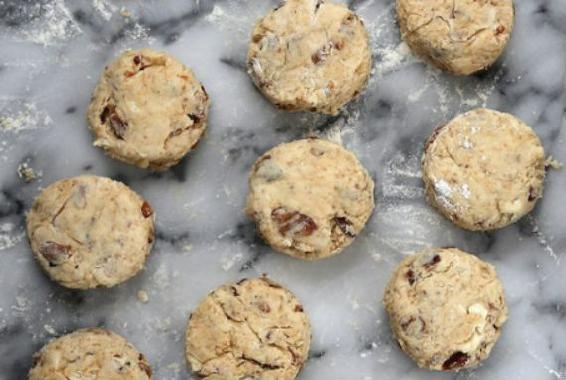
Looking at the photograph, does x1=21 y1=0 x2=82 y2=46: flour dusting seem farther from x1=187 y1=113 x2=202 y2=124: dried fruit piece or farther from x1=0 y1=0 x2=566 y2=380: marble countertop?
x1=187 y1=113 x2=202 y2=124: dried fruit piece

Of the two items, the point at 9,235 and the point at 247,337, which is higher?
the point at 9,235

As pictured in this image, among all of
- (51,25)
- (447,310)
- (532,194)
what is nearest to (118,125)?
(51,25)

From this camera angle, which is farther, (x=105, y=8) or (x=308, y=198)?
(x=105, y=8)

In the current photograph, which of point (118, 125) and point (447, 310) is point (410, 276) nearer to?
point (447, 310)

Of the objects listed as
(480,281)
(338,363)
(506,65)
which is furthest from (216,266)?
(506,65)

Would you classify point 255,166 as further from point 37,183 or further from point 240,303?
Answer: point 37,183

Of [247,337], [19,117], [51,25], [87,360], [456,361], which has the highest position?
[51,25]
